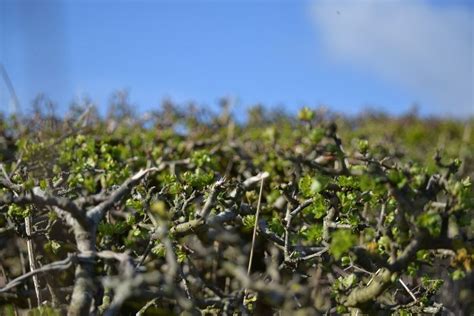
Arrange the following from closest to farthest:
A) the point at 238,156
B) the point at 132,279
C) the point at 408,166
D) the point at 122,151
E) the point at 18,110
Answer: the point at 132,279 < the point at 408,166 < the point at 122,151 < the point at 18,110 < the point at 238,156

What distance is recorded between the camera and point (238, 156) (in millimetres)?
7273

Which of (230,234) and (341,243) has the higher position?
(230,234)

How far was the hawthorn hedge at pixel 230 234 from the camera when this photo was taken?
8.87 ft

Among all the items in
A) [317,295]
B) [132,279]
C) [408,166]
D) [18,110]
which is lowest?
[317,295]

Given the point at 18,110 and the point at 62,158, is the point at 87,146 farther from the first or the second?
the point at 18,110

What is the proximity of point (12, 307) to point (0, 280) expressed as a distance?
0.69m

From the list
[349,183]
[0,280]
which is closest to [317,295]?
[349,183]

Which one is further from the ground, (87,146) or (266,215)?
(87,146)

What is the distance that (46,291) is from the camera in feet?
12.3

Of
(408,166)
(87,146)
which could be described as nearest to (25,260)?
(87,146)

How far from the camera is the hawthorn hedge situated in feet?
8.87

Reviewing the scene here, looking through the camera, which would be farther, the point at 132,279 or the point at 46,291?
the point at 46,291

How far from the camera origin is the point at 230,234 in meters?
2.64

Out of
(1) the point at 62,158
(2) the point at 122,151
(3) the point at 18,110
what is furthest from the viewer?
(3) the point at 18,110
